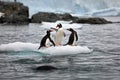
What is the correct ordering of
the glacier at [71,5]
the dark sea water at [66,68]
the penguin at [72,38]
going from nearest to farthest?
the dark sea water at [66,68]
the penguin at [72,38]
the glacier at [71,5]

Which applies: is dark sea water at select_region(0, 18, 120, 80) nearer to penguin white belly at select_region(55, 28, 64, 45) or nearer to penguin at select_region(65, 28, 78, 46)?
penguin at select_region(65, 28, 78, 46)

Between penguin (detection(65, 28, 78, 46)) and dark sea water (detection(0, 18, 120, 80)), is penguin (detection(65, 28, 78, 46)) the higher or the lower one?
the higher one

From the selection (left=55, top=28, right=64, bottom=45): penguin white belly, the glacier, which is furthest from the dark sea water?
the glacier

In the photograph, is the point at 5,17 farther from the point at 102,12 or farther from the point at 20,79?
the point at 20,79

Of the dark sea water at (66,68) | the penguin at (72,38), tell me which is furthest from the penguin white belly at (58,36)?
the dark sea water at (66,68)

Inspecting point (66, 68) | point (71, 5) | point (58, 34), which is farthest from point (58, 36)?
point (71, 5)

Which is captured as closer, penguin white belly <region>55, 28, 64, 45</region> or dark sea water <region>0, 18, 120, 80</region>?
dark sea water <region>0, 18, 120, 80</region>

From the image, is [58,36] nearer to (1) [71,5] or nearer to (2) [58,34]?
(2) [58,34]

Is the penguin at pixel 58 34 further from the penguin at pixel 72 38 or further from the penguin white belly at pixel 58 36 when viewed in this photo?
the penguin at pixel 72 38

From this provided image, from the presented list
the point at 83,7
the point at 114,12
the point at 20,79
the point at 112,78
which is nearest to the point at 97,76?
the point at 112,78

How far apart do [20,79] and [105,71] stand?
11.1 ft

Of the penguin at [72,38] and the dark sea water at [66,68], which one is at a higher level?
the penguin at [72,38]

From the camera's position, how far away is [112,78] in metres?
13.8

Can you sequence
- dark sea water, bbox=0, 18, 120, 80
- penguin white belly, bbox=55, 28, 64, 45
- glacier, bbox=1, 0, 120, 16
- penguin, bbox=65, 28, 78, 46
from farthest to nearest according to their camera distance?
glacier, bbox=1, 0, 120, 16
penguin white belly, bbox=55, 28, 64, 45
penguin, bbox=65, 28, 78, 46
dark sea water, bbox=0, 18, 120, 80
